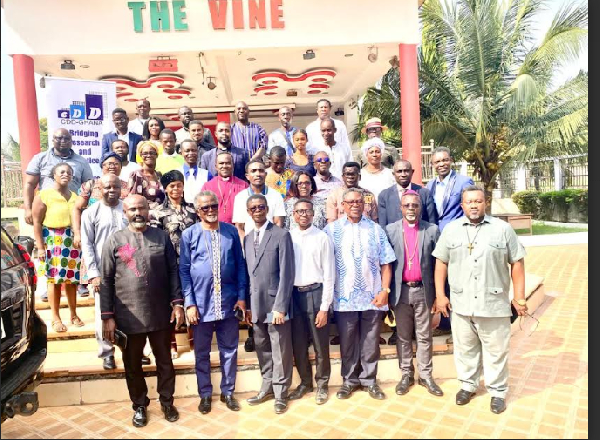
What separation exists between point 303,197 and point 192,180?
1381mm

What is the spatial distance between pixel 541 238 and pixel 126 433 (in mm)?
11687

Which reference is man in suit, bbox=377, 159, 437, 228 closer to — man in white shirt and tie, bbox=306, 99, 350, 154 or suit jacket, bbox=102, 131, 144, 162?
man in white shirt and tie, bbox=306, 99, 350, 154

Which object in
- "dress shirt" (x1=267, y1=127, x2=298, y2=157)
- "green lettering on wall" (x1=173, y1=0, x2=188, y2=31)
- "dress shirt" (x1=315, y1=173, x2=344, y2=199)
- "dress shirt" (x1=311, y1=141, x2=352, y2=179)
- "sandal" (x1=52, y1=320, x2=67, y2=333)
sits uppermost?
"green lettering on wall" (x1=173, y1=0, x2=188, y2=31)

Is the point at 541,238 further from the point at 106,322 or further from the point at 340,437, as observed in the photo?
the point at 106,322

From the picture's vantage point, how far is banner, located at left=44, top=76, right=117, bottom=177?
7105 millimetres

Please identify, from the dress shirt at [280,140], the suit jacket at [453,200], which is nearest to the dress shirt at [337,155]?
the dress shirt at [280,140]

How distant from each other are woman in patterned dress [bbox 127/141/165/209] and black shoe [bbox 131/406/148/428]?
6.07ft

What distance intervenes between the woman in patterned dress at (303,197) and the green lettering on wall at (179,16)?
5783 mm

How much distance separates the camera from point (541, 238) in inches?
472

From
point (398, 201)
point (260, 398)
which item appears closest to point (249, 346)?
point (260, 398)

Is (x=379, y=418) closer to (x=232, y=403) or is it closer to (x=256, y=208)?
(x=232, y=403)

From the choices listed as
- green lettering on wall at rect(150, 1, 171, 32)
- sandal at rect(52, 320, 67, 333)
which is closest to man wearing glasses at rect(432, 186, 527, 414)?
sandal at rect(52, 320, 67, 333)

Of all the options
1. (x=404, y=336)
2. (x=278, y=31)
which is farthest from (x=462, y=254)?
(x=278, y=31)

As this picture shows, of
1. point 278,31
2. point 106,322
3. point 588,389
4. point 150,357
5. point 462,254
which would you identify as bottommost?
point 588,389
